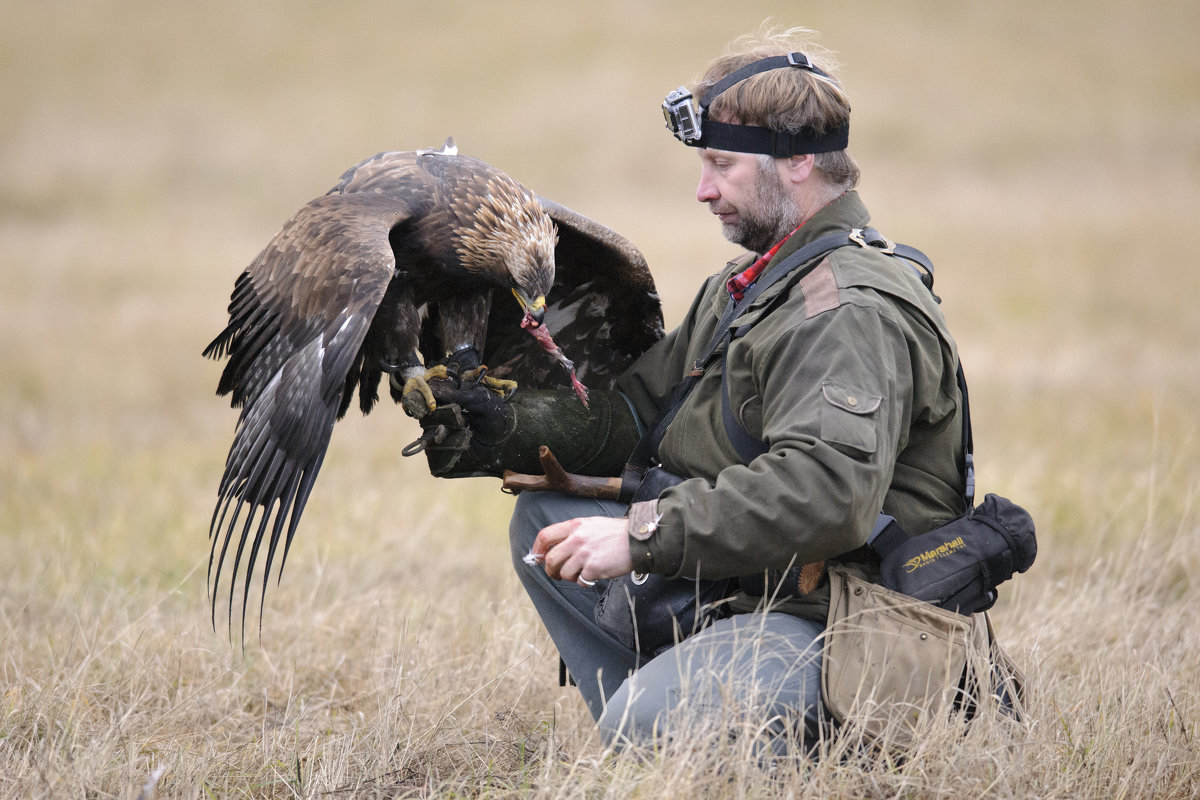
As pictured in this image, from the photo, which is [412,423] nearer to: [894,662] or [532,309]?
[532,309]

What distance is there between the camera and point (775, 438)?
105 inches

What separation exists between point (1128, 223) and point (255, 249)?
1298 cm

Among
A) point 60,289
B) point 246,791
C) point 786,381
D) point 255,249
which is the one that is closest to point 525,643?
point 246,791

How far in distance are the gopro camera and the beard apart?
0.20 metres

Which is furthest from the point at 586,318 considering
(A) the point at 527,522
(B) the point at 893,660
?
(B) the point at 893,660

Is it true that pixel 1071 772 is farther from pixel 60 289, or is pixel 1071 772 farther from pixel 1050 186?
pixel 1050 186

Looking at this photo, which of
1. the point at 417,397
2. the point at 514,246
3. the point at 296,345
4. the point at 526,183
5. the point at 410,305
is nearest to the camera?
the point at 296,345

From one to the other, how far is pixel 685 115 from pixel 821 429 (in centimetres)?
101

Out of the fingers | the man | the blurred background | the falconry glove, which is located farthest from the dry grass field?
the falconry glove

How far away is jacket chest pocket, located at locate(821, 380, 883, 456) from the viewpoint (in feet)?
8.45

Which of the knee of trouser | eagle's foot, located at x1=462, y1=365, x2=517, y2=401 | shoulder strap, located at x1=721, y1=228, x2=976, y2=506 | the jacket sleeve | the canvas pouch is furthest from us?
eagle's foot, located at x1=462, y1=365, x2=517, y2=401

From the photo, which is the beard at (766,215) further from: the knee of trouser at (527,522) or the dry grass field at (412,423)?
the dry grass field at (412,423)

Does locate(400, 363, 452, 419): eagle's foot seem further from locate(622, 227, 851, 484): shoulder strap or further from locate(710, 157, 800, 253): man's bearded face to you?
locate(710, 157, 800, 253): man's bearded face

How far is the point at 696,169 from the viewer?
22703 millimetres
